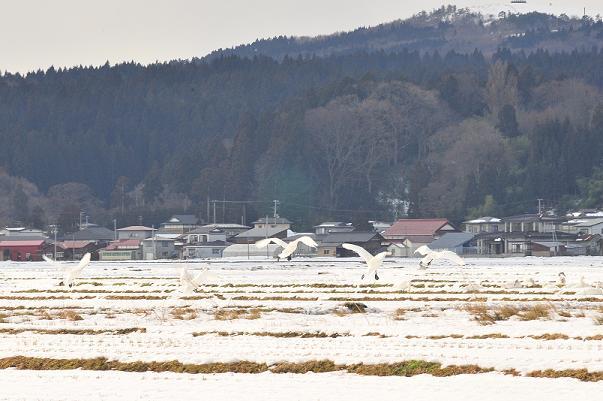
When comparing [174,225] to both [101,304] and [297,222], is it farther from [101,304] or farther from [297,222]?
[101,304]

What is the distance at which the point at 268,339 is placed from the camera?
2145 centimetres

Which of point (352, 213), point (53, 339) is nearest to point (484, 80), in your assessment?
point (352, 213)

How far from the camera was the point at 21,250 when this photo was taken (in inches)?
4225

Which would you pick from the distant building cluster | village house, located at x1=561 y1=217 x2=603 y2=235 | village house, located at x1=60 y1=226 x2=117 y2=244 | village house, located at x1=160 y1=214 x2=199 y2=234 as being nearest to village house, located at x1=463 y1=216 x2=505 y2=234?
the distant building cluster

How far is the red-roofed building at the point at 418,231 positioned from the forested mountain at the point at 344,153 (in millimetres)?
5278

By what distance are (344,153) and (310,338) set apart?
108891 mm

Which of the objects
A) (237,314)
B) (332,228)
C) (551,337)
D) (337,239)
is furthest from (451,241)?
(551,337)

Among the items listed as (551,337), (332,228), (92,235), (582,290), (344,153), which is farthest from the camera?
(344,153)

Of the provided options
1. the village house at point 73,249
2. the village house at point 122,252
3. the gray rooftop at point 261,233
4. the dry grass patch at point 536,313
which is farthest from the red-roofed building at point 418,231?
the dry grass patch at point 536,313

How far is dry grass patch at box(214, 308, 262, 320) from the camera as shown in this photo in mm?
26031

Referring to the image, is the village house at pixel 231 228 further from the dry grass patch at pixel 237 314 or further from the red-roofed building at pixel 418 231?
the dry grass patch at pixel 237 314

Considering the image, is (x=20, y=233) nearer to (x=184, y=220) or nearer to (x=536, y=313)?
(x=184, y=220)

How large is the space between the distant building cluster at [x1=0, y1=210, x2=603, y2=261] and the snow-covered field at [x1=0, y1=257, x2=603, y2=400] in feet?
191

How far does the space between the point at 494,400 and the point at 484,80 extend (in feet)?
438
